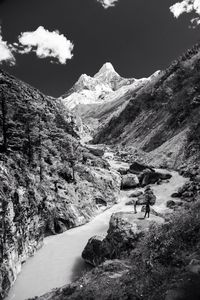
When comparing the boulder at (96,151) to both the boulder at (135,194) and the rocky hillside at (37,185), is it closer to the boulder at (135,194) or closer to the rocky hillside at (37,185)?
the rocky hillside at (37,185)

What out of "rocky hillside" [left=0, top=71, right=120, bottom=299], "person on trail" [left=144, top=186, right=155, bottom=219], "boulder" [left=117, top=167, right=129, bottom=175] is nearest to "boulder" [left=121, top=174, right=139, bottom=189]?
"rocky hillside" [left=0, top=71, right=120, bottom=299]

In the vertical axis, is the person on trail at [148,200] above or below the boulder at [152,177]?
below

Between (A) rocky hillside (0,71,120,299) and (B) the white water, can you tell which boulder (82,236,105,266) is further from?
(A) rocky hillside (0,71,120,299)

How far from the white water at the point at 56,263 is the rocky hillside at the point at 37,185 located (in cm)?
92

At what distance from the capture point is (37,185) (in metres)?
40.3

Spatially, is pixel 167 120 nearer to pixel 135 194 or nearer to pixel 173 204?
pixel 135 194

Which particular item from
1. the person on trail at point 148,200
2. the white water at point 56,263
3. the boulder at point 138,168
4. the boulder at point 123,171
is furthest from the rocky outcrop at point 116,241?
the boulder at point 123,171

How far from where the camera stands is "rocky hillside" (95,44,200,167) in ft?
250

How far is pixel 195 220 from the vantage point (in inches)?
756

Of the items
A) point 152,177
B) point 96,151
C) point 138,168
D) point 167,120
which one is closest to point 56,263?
point 152,177

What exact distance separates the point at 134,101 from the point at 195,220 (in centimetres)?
13467

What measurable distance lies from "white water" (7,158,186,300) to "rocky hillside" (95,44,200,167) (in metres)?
33.8

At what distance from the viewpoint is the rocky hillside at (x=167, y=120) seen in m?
76.1

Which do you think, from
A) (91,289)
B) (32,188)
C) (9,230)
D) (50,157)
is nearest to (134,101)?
(50,157)
